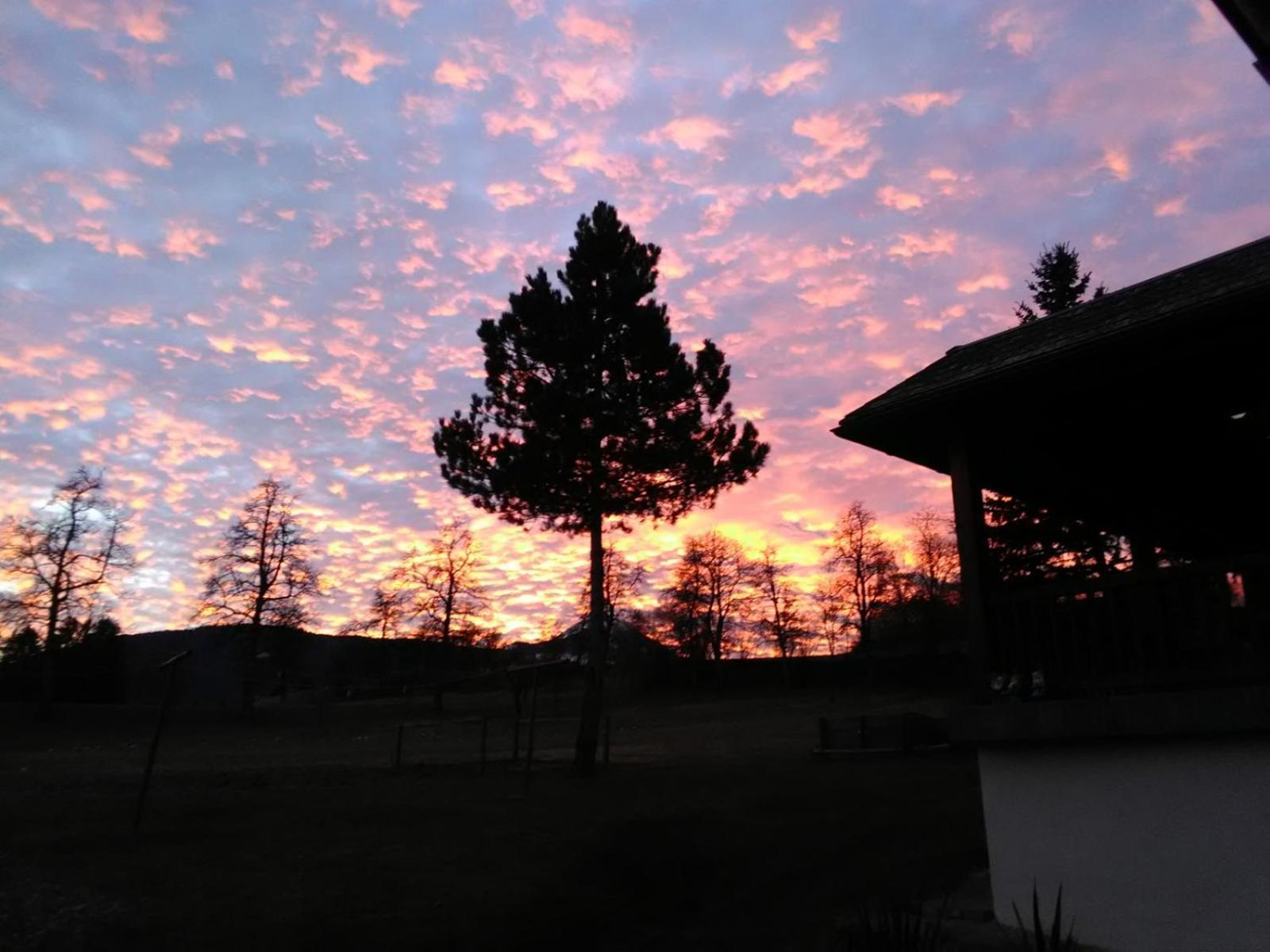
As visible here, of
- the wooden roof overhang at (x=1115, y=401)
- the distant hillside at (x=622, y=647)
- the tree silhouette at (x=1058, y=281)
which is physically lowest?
the wooden roof overhang at (x=1115, y=401)

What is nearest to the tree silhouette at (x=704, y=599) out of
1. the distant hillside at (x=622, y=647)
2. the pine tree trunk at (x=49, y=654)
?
the distant hillside at (x=622, y=647)

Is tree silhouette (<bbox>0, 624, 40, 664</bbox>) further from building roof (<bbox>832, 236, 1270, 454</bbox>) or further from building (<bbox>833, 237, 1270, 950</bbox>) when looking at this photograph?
building (<bbox>833, 237, 1270, 950</bbox>)

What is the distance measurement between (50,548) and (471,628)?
22922mm

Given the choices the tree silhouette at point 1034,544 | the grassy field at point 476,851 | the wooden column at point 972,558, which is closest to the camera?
the wooden column at point 972,558

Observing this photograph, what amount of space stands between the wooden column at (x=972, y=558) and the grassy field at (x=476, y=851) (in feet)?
10.8

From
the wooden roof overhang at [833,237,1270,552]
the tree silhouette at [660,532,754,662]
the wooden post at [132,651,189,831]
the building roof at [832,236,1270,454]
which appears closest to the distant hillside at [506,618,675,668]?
the tree silhouette at [660,532,754,662]

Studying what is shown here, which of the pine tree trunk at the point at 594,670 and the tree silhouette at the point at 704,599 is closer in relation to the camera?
the pine tree trunk at the point at 594,670

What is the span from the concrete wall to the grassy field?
8.69ft

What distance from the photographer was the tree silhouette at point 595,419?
950 inches

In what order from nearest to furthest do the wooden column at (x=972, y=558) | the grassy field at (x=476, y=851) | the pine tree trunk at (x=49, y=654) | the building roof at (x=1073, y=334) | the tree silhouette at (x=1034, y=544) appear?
the building roof at (x=1073, y=334)
the wooden column at (x=972, y=558)
the grassy field at (x=476, y=851)
the tree silhouette at (x=1034, y=544)
the pine tree trunk at (x=49, y=654)

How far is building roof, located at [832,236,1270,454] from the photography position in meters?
6.84

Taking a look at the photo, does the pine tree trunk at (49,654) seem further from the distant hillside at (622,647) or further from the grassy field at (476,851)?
the distant hillside at (622,647)

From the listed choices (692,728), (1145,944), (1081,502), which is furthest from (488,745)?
(1145,944)

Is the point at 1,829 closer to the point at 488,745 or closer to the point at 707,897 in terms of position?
the point at 707,897
